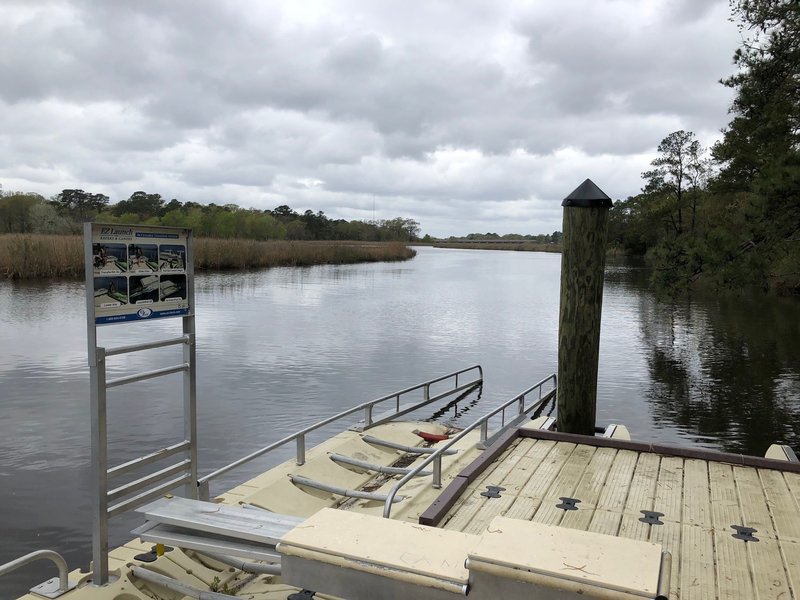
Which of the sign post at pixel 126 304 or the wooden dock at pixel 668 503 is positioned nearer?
the wooden dock at pixel 668 503

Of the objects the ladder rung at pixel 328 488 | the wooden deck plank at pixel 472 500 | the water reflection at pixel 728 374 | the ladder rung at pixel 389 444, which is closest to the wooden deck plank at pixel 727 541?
the wooden deck plank at pixel 472 500

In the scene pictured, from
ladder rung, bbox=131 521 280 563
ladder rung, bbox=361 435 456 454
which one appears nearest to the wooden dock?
ladder rung, bbox=131 521 280 563

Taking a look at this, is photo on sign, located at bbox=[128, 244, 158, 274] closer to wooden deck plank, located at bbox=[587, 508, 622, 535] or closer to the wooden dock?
the wooden dock

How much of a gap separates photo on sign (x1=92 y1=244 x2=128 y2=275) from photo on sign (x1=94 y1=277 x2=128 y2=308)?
57 millimetres

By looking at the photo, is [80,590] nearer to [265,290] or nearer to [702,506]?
[702,506]

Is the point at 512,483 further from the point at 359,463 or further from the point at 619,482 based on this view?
the point at 359,463

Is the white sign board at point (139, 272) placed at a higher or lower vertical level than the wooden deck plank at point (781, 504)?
higher

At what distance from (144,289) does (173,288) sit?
25 centimetres

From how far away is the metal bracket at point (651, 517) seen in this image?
419 centimetres

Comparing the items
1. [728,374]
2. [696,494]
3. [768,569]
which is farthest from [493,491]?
[728,374]

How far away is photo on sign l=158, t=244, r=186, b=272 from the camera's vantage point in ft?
14.9

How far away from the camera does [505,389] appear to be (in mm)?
15945

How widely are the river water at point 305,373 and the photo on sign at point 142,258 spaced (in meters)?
4.06

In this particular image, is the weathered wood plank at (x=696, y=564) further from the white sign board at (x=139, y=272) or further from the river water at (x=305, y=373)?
the river water at (x=305, y=373)
